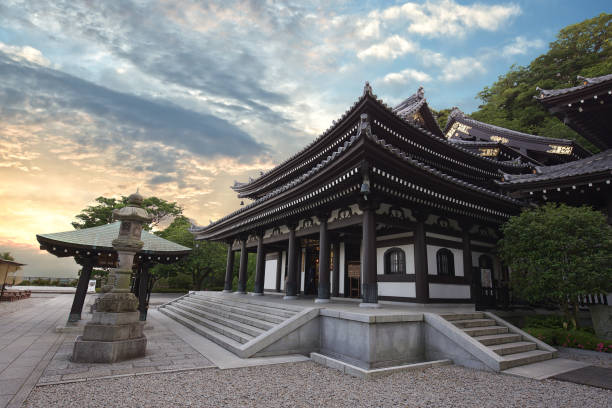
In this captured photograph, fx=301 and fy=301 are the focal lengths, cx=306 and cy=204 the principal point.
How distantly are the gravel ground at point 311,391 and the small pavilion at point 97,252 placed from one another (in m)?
7.72

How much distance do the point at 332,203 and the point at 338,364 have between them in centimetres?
629

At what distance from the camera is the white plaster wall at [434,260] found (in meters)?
11.5

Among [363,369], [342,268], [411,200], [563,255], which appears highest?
[411,200]

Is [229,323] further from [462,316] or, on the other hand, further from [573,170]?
[573,170]

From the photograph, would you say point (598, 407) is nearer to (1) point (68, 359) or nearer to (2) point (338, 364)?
(2) point (338, 364)

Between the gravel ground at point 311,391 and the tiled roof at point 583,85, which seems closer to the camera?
the gravel ground at point 311,391

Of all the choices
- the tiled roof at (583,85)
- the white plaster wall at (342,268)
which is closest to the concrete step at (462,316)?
the white plaster wall at (342,268)

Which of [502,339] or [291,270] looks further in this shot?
[291,270]

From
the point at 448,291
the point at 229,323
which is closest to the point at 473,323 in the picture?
the point at 448,291

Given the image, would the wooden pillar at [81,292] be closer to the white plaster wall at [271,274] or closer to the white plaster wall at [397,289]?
the white plaster wall at [271,274]

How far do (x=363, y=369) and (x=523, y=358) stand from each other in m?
4.16

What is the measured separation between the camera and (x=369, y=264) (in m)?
10.0

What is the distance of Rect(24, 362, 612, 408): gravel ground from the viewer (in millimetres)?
4738

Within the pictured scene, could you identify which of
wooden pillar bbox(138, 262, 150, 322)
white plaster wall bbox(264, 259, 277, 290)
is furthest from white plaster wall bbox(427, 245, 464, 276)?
white plaster wall bbox(264, 259, 277, 290)
